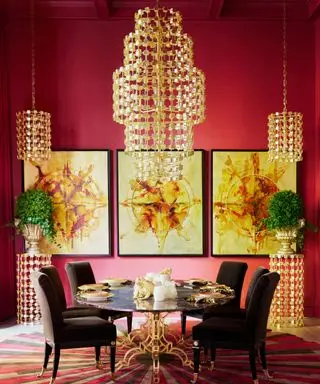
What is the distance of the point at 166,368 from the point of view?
4.99 metres

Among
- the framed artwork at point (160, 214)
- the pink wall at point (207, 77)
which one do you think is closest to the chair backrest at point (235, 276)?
the framed artwork at point (160, 214)

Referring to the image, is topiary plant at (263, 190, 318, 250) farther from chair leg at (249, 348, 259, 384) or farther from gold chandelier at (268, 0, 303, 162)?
chair leg at (249, 348, 259, 384)

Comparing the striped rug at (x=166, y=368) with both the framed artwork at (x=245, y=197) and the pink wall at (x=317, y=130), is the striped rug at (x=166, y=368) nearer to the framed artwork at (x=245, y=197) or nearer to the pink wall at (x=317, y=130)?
the pink wall at (x=317, y=130)

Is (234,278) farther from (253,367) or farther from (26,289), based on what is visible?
(26,289)

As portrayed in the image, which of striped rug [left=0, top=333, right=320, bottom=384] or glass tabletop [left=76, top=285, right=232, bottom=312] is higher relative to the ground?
glass tabletop [left=76, top=285, right=232, bottom=312]

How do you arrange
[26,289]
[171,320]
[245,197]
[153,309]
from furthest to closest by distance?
[245,197] → [171,320] → [26,289] → [153,309]

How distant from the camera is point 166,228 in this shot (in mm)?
7223

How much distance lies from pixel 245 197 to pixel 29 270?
2958 millimetres

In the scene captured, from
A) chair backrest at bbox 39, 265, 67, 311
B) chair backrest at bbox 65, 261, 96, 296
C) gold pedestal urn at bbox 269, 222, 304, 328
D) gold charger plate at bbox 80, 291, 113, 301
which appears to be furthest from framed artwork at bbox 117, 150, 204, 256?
gold charger plate at bbox 80, 291, 113, 301

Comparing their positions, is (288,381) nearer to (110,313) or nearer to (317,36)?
(110,313)

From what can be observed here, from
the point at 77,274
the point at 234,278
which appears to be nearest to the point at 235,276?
the point at 234,278

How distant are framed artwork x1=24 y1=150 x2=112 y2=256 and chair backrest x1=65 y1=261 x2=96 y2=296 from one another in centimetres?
117

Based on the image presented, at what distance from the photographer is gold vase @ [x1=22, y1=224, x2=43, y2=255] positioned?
677cm

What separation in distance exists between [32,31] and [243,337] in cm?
500
